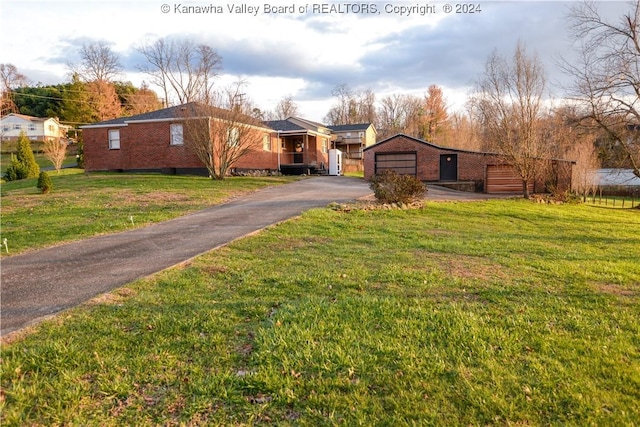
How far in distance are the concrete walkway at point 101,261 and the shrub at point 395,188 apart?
411 centimetres

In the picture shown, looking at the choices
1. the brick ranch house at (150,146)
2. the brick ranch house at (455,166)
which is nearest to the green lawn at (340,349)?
the brick ranch house at (150,146)

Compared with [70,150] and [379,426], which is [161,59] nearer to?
[70,150]

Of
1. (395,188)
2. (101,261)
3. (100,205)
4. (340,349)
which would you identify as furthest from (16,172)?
(340,349)

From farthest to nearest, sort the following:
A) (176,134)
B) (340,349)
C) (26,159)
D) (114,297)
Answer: (26,159), (176,134), (114,297), (340,349)

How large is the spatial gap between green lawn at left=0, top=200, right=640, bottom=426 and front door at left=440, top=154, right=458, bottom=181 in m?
20.6

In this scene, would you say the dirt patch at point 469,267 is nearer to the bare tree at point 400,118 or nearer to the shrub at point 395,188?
the shrub at point 395,188

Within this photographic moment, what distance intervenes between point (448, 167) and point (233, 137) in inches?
578

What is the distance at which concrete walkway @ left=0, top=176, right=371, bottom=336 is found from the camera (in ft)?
14.6

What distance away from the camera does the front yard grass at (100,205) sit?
8695 millimetres

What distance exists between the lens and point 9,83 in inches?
2234

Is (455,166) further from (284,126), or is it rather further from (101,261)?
(101,261)

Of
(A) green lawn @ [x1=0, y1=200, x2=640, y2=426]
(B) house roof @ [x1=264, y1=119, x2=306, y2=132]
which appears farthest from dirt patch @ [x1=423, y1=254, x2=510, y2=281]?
(B) house roof @ [x1=264, y1=119, x2=306, y2=132]

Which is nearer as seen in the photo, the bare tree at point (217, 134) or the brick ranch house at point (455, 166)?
the bare tree at point (217, 134)

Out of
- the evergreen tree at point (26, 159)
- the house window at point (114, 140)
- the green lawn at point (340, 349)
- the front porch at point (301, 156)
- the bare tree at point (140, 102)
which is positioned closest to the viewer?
the green lawn at point (340, 349)
